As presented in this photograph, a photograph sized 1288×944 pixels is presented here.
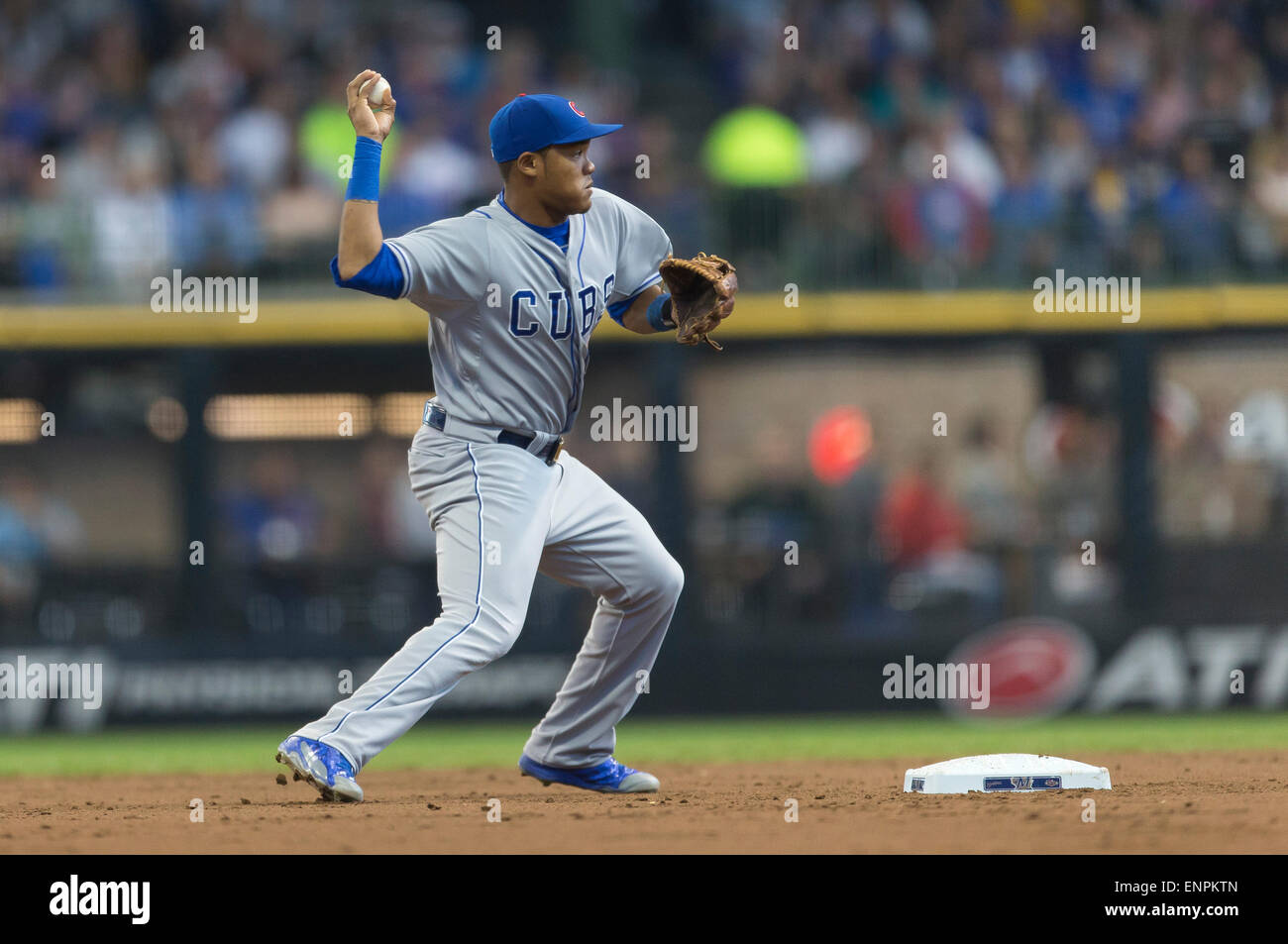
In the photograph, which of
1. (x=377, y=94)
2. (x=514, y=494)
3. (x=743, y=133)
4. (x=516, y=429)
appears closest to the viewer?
(x=377, y=94)

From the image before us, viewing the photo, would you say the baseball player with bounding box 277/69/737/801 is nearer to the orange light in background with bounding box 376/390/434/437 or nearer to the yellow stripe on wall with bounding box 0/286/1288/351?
the yellow stripe on wall with bounding box 0/286/1288/351

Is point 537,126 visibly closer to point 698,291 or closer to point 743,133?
point 698,291

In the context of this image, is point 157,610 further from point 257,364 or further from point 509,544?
point 509,544

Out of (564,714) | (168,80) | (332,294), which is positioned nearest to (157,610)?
(332,294)

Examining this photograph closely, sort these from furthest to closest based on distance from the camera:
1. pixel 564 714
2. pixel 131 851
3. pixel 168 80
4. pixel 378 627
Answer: pixel 168 80
pixel 378 627
pixel 564 714
pixel 131 851

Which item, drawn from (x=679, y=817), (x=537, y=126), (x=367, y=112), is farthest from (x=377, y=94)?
(x=679, y=817)
